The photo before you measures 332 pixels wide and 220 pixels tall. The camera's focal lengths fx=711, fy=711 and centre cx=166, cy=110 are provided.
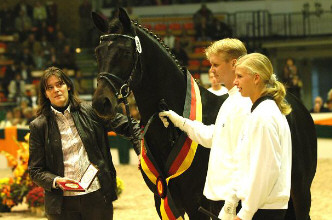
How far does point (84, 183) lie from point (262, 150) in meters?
1.60

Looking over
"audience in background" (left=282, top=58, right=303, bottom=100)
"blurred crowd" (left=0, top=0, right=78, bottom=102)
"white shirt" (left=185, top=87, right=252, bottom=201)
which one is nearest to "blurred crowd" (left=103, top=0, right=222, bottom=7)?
"blurred crowd" (left=0, top=0, right=78, bottom=102)

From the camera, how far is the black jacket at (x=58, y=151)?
4438 mm

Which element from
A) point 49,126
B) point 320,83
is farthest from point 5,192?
point 320,83

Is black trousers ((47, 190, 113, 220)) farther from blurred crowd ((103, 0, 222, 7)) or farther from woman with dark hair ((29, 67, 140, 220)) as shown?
A: blurred crowd ((103, 0, 222, 7))

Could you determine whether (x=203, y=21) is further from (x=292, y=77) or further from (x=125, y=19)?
(x=125, y=19)

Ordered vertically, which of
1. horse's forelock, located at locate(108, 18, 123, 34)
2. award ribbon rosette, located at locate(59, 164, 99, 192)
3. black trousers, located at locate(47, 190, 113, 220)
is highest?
horse's forelock, located at locate(108, 18, 123, 34)

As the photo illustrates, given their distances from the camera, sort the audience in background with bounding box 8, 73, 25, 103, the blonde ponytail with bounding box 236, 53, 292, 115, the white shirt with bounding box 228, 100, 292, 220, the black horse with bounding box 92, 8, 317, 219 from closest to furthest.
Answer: the white shirt with bounding box 228, 100, 292, 220
the blonde ponytail with bounding box 236, 53, 292, 115
the black horse with bounding box 92, 8, 317, 219
the audience in background with bounding box 8, 73, 25, 103

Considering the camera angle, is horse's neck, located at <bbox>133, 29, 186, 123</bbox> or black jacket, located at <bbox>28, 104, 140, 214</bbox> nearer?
horse's neck, located at <bbox>133, 29, 186, 123</bbox>

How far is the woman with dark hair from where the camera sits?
4434 mm

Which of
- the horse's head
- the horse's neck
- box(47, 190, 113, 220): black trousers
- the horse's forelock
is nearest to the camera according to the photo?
the horse's head

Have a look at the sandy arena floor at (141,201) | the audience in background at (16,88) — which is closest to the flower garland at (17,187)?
the sandy arena floor at (141,201)

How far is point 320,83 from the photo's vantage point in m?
19.9

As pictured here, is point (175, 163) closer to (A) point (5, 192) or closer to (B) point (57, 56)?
(A) point (5, 192)

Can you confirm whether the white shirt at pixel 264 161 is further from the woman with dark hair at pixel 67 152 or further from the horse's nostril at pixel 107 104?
the woman with dark hair at pixel 67 152
